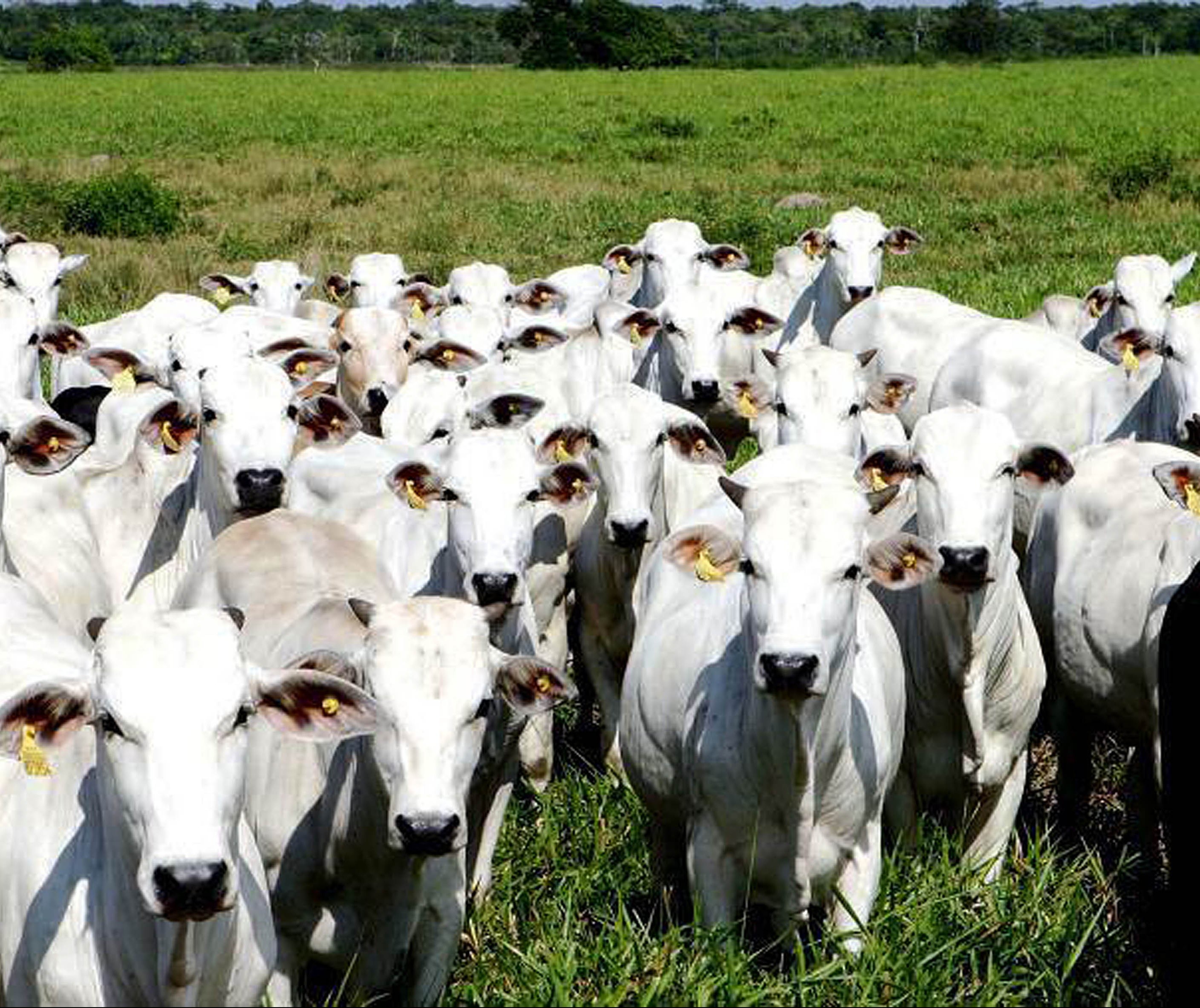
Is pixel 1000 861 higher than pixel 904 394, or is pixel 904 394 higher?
pixel 904 394

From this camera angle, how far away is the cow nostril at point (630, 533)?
23.2ft

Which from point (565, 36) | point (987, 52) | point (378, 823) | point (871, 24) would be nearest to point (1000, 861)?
point (378, 823)

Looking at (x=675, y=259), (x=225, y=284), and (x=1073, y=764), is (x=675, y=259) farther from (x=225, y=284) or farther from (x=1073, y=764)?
(x=1073, y=764)

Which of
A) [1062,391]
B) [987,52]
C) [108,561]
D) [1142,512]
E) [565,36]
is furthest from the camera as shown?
[987,52]

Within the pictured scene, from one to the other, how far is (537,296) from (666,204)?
1153 cm

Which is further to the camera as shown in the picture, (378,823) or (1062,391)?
(1062,391)

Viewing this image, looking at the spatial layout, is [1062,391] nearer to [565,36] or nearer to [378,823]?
[378,823]

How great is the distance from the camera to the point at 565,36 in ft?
214

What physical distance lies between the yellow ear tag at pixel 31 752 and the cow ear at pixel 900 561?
219 centimetres

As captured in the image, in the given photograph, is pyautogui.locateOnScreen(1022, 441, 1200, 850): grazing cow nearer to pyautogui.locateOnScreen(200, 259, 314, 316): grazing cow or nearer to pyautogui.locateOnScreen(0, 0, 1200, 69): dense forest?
pyautogui.locateOnScreen(200, 259, 314, 316): grazing cow

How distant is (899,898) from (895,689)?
1.96 ft

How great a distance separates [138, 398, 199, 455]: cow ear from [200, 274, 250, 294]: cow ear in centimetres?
481

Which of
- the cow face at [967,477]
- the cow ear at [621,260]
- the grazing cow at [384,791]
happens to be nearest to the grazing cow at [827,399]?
the cow face at [967,477]

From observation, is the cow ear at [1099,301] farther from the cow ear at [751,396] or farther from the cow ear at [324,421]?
the cow ear at [324,421]
